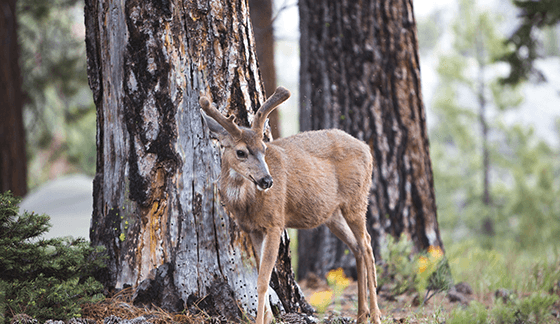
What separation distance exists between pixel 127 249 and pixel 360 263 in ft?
6.12

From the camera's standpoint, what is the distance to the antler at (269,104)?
10.7ft

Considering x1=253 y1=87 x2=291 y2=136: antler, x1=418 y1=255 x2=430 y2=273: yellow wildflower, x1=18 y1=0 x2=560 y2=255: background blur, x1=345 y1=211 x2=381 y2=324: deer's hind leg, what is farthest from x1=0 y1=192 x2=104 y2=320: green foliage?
x1=18 y1=0 x2=560 y2=255: background blur

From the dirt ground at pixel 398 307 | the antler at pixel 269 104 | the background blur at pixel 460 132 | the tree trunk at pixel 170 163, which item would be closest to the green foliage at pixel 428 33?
the background blur at pixel 460 132

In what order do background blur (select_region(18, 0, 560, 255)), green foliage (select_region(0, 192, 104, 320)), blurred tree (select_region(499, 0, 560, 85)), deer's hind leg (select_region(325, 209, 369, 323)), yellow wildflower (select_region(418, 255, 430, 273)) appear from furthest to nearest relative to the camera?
background blur (select_region(18, 0, 560, 255)) < blurred tree (select_region(499, 0, 560, 85)) < yellow wildflower (select_region(418, 255, 430, 273)) < deer's hind leg (select_region(325, 209, 369, 323)) < green foliage (select_region(0, 192, 104, 320))

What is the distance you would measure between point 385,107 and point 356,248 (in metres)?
2.20

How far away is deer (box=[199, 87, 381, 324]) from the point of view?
3.23m

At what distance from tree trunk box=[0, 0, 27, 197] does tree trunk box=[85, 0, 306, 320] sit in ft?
28.1

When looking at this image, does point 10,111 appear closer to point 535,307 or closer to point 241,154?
point 241,154

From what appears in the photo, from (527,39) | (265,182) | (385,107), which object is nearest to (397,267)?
(385,107)

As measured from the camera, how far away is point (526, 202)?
13508 mm

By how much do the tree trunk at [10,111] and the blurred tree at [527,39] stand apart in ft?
33.4

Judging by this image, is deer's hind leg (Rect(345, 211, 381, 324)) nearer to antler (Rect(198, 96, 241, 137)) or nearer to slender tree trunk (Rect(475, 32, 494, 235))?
antler (Rect(198, 96, 241, 137))

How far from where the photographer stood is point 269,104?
10.7 ft

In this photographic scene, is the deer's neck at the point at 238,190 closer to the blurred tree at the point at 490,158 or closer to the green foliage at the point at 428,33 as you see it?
the blurred tree at the point at 490,158
